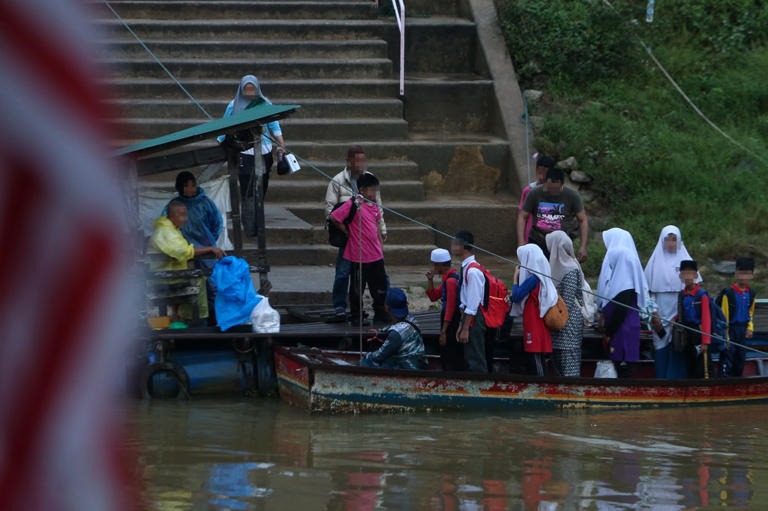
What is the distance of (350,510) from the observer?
7.19 m

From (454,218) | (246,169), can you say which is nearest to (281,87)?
→ (454,218)

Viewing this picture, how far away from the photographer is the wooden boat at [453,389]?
948 centimetres

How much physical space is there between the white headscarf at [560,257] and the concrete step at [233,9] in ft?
26.1

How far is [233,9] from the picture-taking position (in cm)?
1702

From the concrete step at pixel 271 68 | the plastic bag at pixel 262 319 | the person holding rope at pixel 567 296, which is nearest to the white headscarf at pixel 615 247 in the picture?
the person holding rope at pixel 567 296

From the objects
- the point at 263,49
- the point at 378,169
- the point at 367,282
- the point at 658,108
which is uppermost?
the point at 263,49

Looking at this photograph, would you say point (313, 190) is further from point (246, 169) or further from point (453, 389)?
point (453, 389)

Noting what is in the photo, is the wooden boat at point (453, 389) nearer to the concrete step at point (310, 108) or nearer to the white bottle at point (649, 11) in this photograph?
the concrete step at point (310, 108)

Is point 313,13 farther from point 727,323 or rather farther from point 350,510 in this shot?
point 350,510

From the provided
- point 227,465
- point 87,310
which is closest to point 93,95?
point 87,310

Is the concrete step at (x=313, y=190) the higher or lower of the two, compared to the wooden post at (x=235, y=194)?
higher

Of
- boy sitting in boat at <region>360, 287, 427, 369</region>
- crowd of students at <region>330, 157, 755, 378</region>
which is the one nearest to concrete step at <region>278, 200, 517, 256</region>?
crowd of students at <region>330, 157, 755, 378</region>

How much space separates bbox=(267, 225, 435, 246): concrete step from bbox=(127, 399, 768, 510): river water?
3.48 m

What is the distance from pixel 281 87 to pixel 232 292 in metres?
6.17
